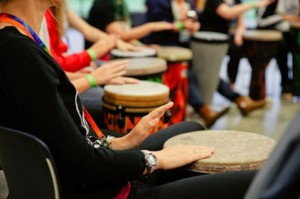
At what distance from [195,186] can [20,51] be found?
0.58 m

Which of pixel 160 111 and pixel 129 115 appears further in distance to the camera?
pixel 129 115

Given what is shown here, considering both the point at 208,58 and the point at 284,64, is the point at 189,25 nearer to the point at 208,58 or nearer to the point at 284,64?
the point at 208,58

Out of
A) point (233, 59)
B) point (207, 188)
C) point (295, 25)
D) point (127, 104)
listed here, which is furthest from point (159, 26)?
point (207, 188)

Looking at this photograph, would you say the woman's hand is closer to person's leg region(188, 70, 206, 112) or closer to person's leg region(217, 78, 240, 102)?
person's leg region(188, 70, 206, 112)

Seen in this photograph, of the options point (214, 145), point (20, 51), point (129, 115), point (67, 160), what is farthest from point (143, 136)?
point (129, 115)

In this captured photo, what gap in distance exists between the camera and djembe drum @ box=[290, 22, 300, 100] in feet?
16.8

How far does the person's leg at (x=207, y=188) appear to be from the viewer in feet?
4.89

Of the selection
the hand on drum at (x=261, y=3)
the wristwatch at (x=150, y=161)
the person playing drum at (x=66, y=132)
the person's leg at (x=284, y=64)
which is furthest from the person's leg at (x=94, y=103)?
the person's leg at (x=284, y=64)

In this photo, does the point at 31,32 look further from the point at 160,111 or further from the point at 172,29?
the point at 172,29

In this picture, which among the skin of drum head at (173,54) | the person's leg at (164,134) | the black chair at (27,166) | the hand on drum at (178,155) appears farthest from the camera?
the skin of drum head at (173,54)

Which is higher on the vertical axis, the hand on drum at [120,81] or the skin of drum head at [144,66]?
the hand on drum at [120,81]

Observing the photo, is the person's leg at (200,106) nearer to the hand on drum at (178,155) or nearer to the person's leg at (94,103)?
the person's leg at (94,103)

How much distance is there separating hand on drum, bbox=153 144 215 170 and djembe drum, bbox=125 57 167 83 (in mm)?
1342

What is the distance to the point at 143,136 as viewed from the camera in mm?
1750
